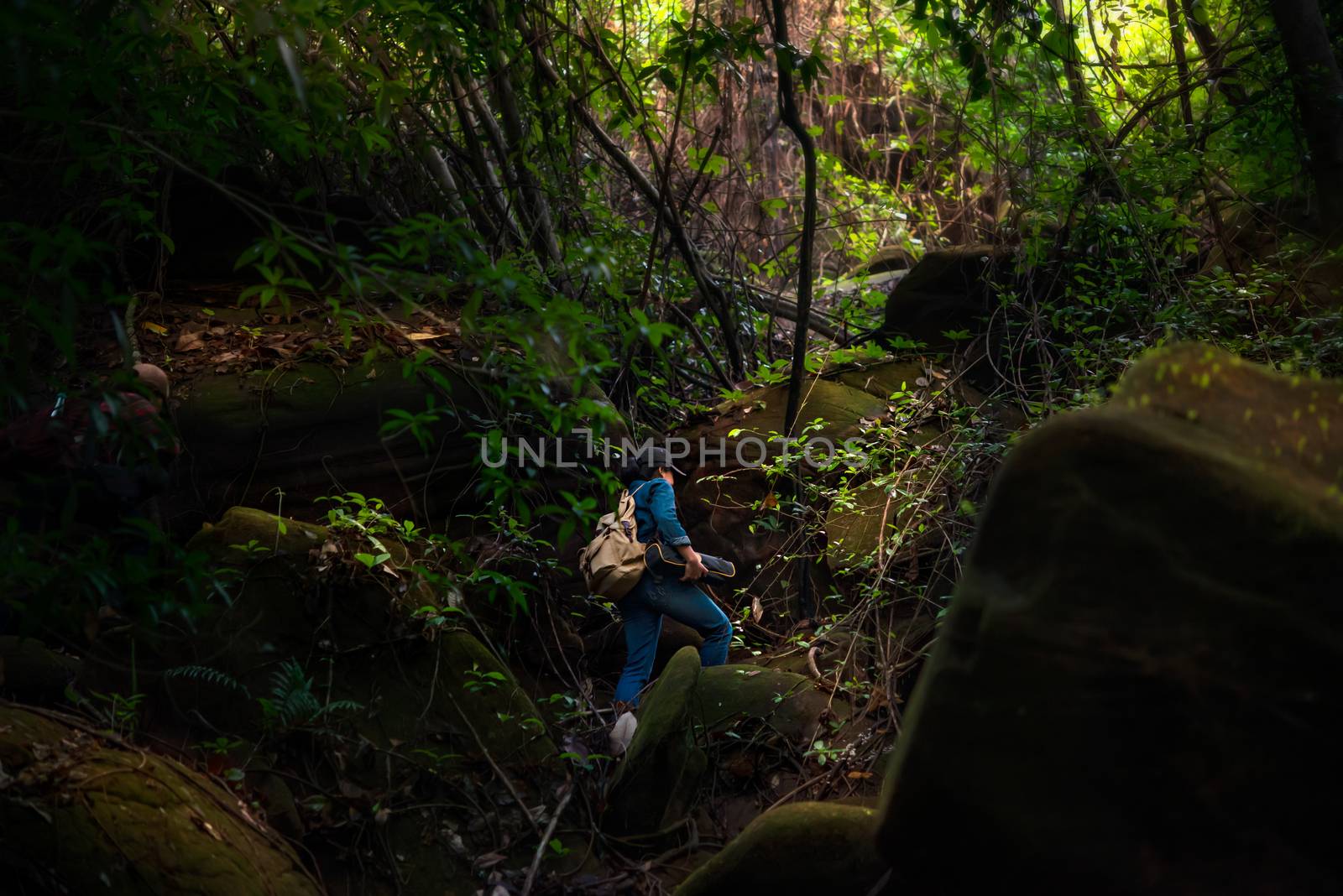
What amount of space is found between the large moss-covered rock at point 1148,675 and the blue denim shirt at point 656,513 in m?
3.45

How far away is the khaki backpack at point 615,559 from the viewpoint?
5488 mm

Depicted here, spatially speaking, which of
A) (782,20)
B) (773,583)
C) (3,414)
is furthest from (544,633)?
(782,20)

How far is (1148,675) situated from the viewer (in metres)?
1.99

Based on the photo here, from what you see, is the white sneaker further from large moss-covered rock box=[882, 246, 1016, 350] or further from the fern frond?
large moss-covered rock box=[882, 246, 1016, 350]

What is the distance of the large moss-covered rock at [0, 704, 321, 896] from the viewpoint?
11.2 ft

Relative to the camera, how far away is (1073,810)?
2041 millimetres

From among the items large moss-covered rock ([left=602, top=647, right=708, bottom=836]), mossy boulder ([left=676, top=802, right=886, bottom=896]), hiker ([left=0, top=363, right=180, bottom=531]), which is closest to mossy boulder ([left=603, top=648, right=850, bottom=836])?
large moss-covered rock ([left=602, top=647, right=708, bottom=836])

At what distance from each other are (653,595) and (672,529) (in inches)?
15.9

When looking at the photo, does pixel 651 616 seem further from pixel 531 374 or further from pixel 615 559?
pixel 531 374

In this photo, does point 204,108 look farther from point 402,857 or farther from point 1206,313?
point 1206,313

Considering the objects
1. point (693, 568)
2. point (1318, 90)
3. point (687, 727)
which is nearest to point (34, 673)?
point (687, 727)

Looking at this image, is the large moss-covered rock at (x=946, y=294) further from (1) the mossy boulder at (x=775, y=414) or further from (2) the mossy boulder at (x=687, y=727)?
(2) the mossy boulder at (x=687, y=727)

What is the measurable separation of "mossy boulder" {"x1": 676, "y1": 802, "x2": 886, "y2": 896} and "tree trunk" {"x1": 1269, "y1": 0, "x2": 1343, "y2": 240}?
4.96 metres

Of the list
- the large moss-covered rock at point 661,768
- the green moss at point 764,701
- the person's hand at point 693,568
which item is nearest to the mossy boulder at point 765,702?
the green moss at point 764,701
